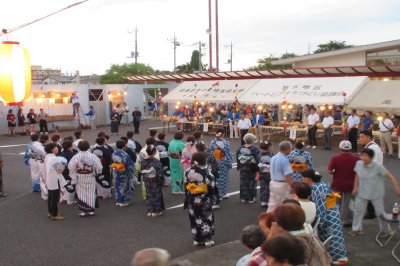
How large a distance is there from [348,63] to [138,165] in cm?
1994

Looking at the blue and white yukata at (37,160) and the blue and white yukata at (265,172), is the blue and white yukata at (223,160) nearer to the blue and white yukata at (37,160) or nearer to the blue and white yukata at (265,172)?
the blue and white yukata at (265,172)

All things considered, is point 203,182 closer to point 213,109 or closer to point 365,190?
point 365,190

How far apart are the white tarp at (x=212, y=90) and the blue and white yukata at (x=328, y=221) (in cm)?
1291

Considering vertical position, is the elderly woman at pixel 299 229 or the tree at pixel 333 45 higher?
the tree at pixel 333 45

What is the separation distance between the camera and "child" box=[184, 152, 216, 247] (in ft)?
16.6

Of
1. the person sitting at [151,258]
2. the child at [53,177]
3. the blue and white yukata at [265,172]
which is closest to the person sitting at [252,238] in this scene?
the person sitting at [151,258]

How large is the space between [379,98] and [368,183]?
957 centimetres

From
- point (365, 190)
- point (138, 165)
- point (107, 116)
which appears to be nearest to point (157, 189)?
point (138, 165)

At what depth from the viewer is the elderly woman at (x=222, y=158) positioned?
24.4 feet

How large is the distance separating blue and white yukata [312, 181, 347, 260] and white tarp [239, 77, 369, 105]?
10096mm

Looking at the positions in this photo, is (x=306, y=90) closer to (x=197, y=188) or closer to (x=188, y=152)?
(x=188, y=152)

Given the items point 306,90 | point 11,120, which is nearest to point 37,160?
point 306,90

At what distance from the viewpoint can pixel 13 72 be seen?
7.36 meters

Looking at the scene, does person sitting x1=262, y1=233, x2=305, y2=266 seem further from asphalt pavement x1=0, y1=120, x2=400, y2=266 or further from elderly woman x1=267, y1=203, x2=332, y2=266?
asphalt pavement x1=0, y1=120, x2=400, y2=266
